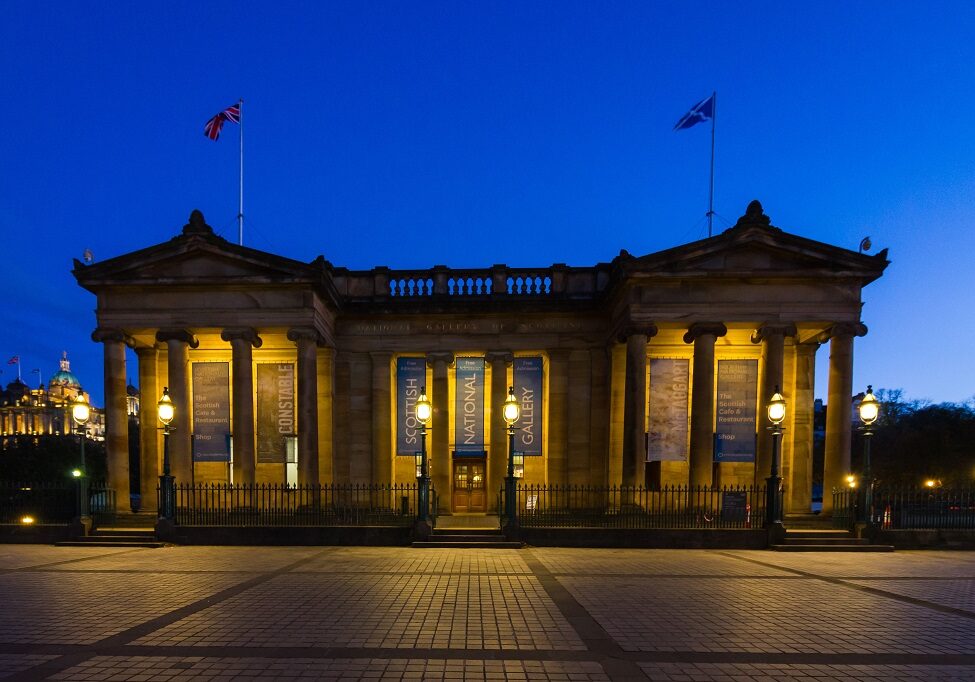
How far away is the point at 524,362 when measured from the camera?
73.0 ft

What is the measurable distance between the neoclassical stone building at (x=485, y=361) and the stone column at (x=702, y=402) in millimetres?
75

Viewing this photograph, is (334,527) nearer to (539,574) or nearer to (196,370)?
(539,574)

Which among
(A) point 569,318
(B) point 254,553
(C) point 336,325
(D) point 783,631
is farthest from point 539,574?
(C) point 336,325

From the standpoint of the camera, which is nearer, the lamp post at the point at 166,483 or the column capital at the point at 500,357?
the lamp post at the point at 166,483

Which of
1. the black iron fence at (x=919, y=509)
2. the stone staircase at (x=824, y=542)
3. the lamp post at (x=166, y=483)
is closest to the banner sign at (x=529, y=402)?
the stone staircase at (x=824, y=542)

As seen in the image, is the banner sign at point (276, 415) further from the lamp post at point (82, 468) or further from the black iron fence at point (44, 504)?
the lamp post at point (82, 468)

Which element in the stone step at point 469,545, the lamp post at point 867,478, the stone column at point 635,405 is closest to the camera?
the stone step at point 469,545

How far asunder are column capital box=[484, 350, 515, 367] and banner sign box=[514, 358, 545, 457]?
887 millimetres

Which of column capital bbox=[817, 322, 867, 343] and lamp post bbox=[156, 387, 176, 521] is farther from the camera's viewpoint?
column capital bbox=[817, 322, 867, 343]

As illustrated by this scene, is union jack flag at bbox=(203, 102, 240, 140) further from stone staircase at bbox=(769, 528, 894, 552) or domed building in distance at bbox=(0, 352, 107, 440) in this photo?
domed building in distance at bbox=(0, 352, 107, 440)

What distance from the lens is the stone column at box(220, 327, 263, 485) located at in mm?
19641

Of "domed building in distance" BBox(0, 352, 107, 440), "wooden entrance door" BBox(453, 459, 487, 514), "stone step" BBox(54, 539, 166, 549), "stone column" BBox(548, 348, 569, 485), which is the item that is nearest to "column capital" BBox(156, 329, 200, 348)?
"stone step" BBox(54, 539, 166, 549)

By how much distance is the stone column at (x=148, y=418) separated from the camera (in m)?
22.0

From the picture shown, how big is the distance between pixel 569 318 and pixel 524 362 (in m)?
3.14
